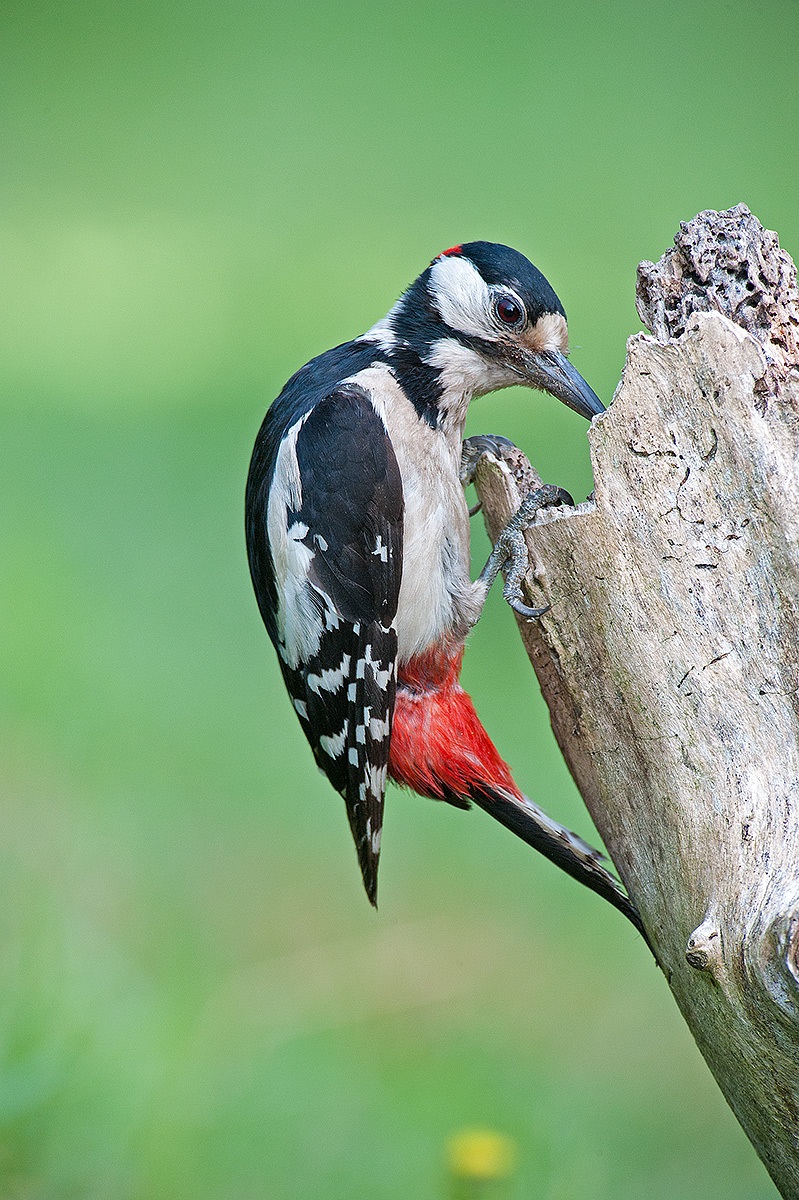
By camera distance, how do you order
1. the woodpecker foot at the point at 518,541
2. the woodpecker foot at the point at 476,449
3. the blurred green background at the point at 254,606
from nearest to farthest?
the woodpecker foot at the point at 518,541
the woodpecker foot at the point at 476,449
the blurred green background at the point at 254,606

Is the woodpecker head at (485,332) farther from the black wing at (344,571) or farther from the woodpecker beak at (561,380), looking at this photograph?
the black wing at (344,571)

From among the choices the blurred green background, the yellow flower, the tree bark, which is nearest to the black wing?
the tree bark

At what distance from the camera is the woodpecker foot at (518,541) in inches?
56.3

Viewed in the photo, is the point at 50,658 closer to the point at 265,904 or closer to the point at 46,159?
the point at 265,904

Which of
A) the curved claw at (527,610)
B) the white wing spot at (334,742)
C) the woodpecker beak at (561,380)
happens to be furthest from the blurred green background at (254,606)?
the curved claw at (527,610)

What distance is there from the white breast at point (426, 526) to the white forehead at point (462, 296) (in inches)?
4.8

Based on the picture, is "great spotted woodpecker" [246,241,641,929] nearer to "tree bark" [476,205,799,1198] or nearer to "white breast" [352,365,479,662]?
"white breast" [352,365,479,662]

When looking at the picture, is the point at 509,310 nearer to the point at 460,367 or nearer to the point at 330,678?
the point at 460,367

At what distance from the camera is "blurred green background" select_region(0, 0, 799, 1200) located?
7.18 feet

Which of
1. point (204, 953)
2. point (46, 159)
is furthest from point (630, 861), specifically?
point (46, 159)

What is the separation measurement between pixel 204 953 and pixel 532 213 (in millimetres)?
1810

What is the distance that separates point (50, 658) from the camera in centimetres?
254

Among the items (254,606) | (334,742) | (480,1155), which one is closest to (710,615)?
(334,742)

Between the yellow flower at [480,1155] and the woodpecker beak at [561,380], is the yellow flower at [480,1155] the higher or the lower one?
the lower one
